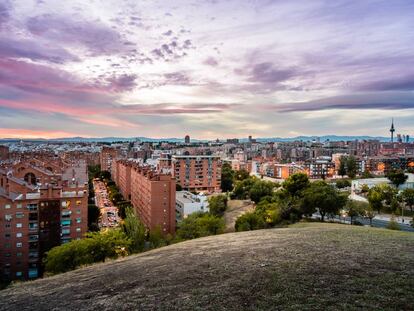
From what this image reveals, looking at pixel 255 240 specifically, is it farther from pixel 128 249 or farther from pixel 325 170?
pixel 325 170

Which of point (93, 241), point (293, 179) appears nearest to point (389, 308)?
point (93, 241)

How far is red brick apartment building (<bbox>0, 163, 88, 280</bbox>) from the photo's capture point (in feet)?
103

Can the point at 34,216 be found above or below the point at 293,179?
below

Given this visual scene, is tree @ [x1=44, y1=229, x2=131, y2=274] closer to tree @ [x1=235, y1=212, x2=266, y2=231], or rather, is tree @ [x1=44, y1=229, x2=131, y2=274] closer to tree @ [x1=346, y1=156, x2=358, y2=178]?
tree @ [x1=235, y1=212, x2=266, y2=231]

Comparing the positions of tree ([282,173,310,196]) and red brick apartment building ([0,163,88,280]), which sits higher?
tree ([282,173,310,196])

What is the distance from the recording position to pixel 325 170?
104 m

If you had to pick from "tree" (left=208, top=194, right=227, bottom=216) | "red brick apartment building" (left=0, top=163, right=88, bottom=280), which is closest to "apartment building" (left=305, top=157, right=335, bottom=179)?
"tree" (left=208, top=194, right=227, bottom=216)

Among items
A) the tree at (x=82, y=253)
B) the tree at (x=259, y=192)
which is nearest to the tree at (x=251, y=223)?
the tree at (x=82, y=253)

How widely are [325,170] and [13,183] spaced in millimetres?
88023

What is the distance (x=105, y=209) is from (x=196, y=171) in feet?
82.1

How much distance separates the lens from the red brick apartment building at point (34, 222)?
1230 inches

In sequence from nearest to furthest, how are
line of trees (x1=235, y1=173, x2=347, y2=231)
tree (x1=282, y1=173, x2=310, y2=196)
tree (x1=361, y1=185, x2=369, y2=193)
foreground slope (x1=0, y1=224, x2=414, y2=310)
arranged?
foreground slope (x1=0, y1=224, x2=414, y2=310) < line of trees (x1=235, y1=173, x2=347, y2=231) < tree (x1=282, y1=173, x2=310, y2=196) < tree (x1=361, y1=185, x2=369, y2=193)

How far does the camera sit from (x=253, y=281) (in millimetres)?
11602

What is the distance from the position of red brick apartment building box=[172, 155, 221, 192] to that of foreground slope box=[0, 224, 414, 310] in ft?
204
